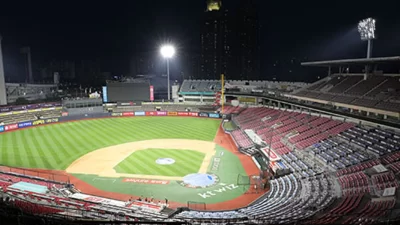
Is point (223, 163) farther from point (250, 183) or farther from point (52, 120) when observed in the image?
point (52, 120)

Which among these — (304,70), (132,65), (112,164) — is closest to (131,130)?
(112,164)

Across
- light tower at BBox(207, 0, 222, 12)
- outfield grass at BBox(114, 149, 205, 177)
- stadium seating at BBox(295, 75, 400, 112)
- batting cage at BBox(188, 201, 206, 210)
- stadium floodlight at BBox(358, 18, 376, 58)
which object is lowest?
batting cage at BBox(188, 201, 206, 210)

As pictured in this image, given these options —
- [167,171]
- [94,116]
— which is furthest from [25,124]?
[167,171]

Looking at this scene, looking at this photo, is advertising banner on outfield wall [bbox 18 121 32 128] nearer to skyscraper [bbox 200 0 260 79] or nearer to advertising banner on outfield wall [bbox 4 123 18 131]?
advertising banner on outfield wall [bbox 4 123 18 131]

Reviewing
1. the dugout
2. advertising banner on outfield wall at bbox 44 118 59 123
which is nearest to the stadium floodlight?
the dugout

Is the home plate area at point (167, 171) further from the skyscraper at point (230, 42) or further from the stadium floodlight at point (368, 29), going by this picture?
the skyscraper at point (230, 42)

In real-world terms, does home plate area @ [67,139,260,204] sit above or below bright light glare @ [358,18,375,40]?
below

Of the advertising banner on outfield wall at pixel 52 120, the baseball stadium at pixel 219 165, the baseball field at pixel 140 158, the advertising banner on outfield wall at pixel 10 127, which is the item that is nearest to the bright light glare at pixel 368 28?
the baseball stadium at pixel 219 165
